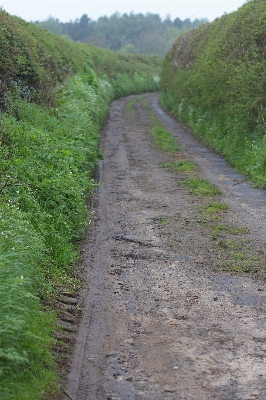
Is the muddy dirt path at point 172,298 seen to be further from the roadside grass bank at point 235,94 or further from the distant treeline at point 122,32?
the distant treeline at point 122,32

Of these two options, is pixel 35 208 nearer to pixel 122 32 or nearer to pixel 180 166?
pixel 180 166

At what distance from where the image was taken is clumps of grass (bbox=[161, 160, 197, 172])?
15.2m

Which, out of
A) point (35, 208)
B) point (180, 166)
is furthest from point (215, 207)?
point (180, 166)

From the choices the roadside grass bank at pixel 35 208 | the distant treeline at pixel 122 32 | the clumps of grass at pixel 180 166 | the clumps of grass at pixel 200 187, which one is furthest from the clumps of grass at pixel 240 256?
the distant treeline at pixel 122 32

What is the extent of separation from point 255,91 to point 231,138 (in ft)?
7.57

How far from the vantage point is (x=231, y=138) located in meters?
18.4

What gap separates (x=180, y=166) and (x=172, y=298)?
8966 mm

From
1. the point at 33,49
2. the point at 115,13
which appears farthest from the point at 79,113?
the point at 115,13

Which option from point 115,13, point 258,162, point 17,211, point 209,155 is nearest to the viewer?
point 17,211

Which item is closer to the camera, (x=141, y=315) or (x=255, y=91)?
(x=141, y=315)

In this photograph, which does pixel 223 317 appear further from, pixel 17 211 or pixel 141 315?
pixel 17 211

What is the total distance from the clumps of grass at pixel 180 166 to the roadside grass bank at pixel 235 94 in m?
1.30

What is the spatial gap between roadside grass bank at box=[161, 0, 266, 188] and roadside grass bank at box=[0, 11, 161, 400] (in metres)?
4.30

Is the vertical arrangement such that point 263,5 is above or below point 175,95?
above
